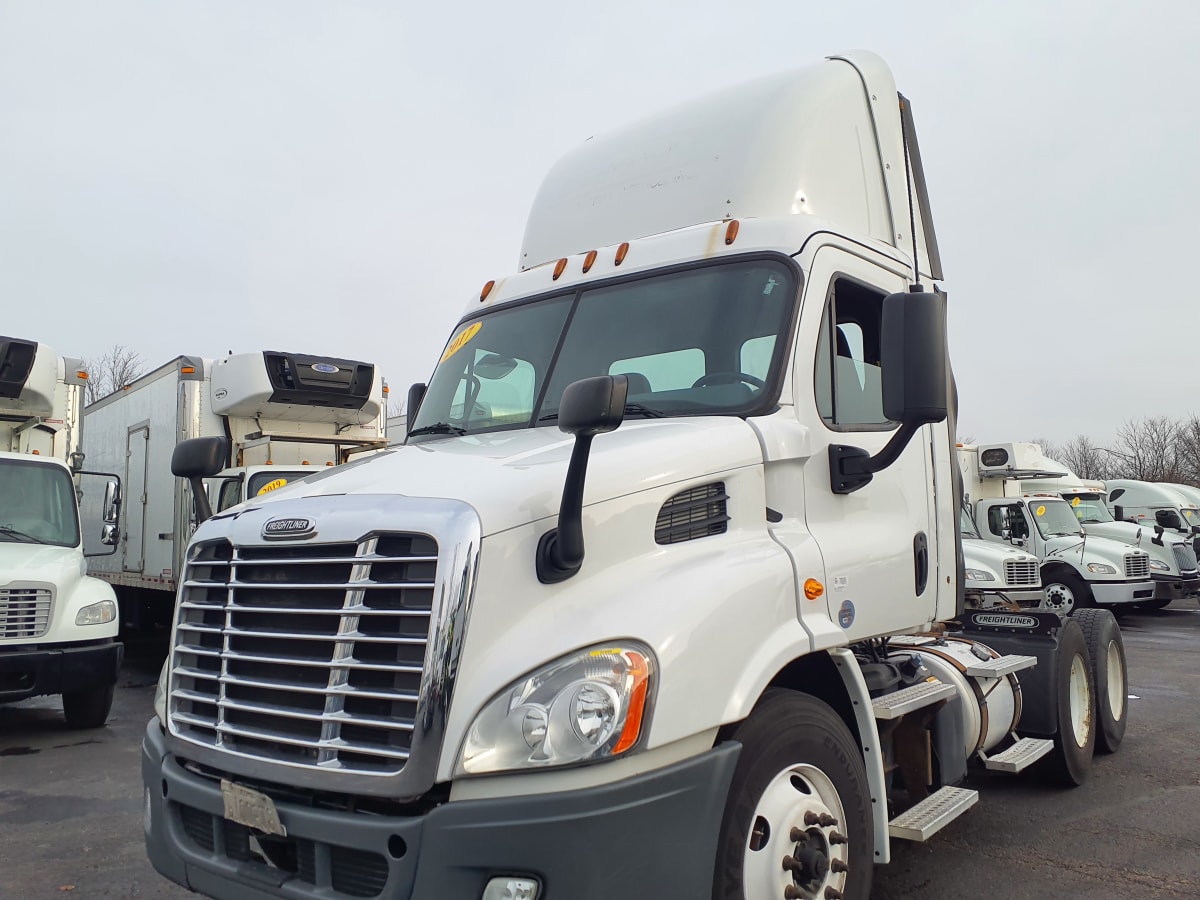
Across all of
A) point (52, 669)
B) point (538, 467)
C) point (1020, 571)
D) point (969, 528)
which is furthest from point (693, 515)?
point (969, 528)

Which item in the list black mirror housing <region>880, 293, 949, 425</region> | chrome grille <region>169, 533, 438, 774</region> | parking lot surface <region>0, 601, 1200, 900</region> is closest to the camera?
chrome grille <region>169, 533, 438, 774</region>

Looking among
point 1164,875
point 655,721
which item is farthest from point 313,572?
point 1164,875

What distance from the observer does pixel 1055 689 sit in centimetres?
580

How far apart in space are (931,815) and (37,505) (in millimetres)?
8371

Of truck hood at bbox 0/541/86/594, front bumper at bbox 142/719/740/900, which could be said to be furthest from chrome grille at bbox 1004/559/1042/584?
front bumper at bbox 142/719/740/900

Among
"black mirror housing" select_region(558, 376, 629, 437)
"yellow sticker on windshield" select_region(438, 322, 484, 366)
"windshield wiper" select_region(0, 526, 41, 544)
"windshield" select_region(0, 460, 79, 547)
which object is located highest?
"yellow sticker on windshield" select_region(438, 322, 484, 366)

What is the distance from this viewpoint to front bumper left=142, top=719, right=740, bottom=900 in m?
2.49

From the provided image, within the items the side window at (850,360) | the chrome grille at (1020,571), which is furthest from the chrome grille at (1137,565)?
the side window at (850,360)

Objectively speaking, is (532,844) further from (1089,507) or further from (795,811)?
(1089,507)

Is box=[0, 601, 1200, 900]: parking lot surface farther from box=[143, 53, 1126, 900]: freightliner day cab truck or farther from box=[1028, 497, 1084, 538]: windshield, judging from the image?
box=[1028, 497, 1084, 538]: windshield

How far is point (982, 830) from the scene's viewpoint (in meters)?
5.29

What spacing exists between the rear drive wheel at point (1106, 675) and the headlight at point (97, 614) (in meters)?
7.64

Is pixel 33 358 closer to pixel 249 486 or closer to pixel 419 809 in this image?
pixel 249 486

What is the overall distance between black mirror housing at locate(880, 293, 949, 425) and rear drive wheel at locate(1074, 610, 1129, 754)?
4.04m
